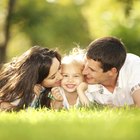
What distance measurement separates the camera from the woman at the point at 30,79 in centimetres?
668

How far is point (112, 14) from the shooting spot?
19.8 m

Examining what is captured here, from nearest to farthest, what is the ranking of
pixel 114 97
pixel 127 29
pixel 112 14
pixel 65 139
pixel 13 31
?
pixel 65 139 → pixel 114 97 → pixel 127 29 → pixel 112 14 → pixel 13 31

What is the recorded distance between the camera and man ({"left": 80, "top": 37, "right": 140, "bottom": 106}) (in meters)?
6.48

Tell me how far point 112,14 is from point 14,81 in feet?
43.6

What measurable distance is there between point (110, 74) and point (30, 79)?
93cm

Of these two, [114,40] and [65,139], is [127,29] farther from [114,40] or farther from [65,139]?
[65,139]

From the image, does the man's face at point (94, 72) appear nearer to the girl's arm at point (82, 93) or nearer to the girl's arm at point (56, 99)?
the girl's arm at point (82, 93)

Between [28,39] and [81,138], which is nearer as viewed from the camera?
[81,138]

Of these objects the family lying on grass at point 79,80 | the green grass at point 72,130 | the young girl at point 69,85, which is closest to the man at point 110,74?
the family lying on grass at point 79,80

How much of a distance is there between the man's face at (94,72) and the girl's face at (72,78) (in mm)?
125

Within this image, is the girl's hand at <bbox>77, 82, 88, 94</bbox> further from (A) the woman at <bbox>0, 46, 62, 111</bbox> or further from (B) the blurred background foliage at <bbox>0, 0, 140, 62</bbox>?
(B) the blurred background foliage at <bbox>0, 0, 140, 62</bbox>

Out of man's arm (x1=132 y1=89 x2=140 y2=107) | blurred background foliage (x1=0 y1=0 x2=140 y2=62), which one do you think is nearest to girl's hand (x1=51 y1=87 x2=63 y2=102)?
man's arm (x1=132 y1=89 x2=140 y2=107)

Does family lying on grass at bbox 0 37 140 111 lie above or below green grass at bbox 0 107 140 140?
above

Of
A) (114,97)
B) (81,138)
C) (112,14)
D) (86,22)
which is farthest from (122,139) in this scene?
(86,22)
